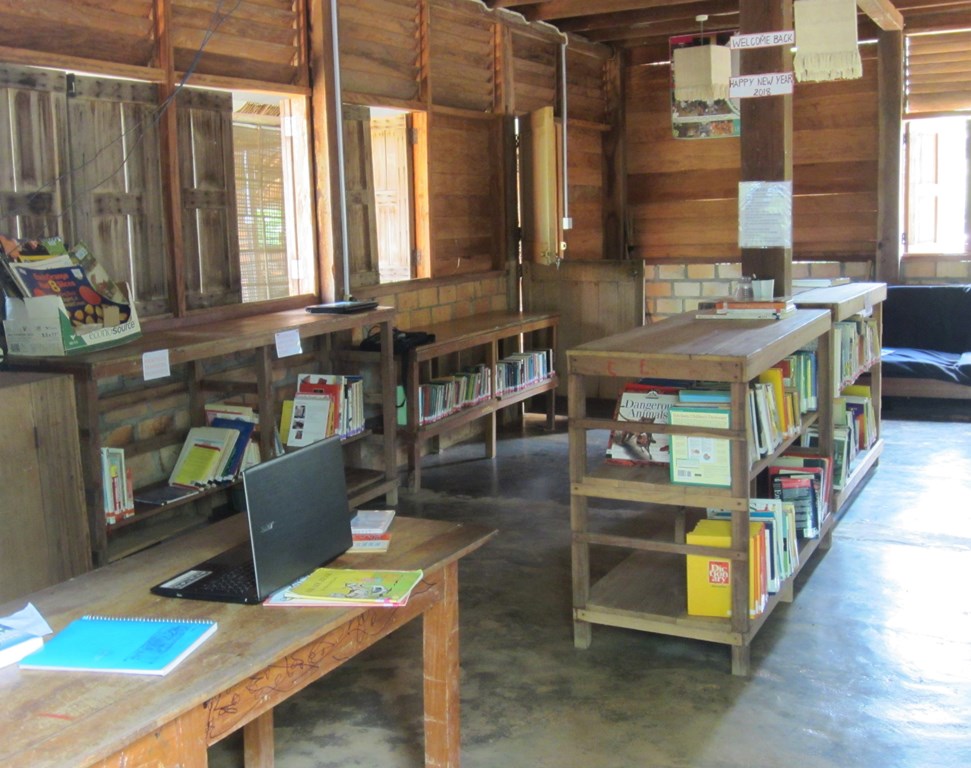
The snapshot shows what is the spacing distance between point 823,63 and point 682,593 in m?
2.64

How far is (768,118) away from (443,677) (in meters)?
2.94

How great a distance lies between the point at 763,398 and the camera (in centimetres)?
379

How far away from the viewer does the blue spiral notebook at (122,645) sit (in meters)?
1.96

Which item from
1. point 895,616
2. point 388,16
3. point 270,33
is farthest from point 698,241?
point 895,616

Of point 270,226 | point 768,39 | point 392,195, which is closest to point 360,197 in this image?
point 270,226

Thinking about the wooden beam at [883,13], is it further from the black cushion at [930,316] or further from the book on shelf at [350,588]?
the book on shelf at [350,588]

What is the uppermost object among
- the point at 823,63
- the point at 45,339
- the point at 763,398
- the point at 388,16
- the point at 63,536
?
the point at 388,16

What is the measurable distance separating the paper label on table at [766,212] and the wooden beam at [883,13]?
7.90 feet

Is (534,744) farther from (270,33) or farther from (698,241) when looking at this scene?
(698,241)

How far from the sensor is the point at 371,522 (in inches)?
111

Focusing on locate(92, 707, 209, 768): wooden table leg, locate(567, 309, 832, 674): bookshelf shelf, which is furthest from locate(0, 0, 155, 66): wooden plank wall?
locate(92, 707, 209, 768): wooden table leg

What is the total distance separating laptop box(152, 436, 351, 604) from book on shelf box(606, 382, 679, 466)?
1.35m

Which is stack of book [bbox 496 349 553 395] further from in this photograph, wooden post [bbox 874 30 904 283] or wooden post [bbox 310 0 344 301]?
wooden post [bbox 874 30 904 283]

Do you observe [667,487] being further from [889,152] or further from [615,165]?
[615,165]
